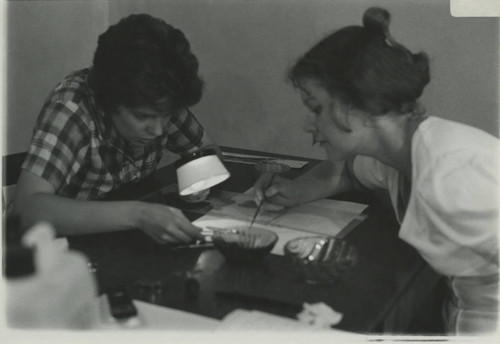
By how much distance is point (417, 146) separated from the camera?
1049 mm

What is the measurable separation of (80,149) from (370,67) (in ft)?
2.11

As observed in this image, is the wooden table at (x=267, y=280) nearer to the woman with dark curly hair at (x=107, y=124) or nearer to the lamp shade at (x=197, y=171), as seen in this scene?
the woman with dark curly hair at (x=107, y=124)

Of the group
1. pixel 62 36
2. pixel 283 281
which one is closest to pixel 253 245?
pixel 283 281

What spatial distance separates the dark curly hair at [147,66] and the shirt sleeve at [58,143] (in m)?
0.10

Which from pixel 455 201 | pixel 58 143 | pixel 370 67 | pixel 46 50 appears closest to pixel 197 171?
pixel 58 143

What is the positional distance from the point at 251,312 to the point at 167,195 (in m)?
0.58

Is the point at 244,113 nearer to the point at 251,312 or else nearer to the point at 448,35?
the point at 448,35

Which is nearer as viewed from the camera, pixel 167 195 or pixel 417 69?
pixel 417 69

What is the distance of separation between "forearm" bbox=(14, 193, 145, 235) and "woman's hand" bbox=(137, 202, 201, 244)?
1.6 inches

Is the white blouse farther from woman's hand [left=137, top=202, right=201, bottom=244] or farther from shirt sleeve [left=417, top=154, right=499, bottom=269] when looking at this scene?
woman's hand [left=137, top=202, right=201, bottom=244]

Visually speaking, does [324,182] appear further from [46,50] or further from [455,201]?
[46,50]

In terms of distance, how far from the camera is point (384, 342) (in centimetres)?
77

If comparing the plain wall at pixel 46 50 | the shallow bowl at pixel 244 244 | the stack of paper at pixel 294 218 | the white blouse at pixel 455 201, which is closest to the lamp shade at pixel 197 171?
the stack of paper at pixel 294 218

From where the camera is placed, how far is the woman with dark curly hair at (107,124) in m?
1.07
